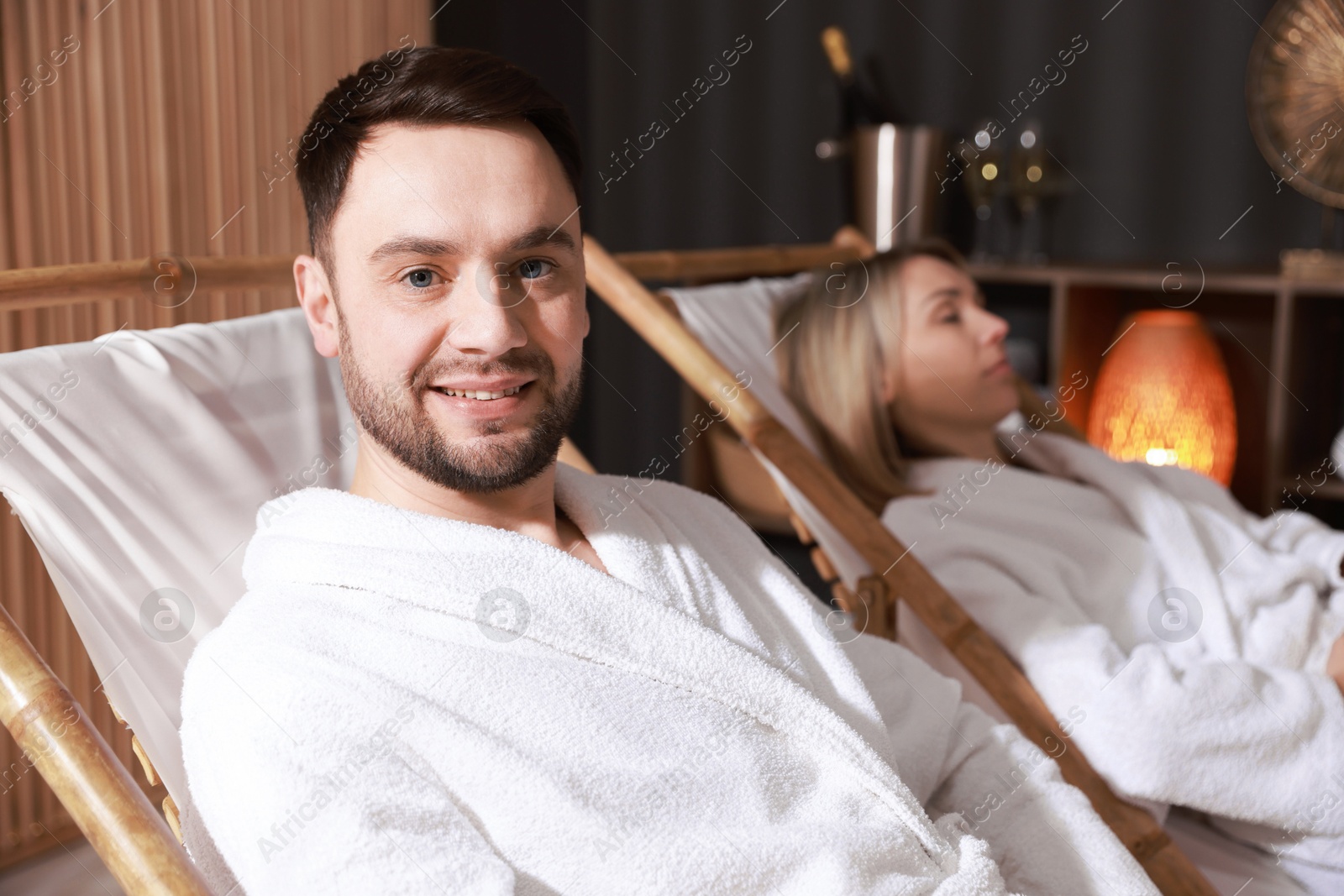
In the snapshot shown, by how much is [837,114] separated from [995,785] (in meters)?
2.35

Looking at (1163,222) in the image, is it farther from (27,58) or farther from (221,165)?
(27,58)

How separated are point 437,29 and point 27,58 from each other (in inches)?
47.2

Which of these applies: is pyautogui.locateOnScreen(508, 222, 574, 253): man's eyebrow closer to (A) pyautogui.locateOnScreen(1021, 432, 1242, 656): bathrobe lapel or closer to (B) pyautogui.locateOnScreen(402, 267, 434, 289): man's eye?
(B) pyautogui.locateOnScreen(402, 267, 434, 289): man's eye

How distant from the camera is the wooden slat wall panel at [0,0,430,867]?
1836 mm

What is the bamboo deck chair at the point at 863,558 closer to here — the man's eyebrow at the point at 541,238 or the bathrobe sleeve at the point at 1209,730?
the bathrobe sleeve at the point at 1209,730

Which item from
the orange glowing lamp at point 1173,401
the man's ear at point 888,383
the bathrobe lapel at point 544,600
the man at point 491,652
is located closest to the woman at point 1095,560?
the man's ear at point 888,383

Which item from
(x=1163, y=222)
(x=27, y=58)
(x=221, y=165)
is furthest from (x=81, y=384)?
(x=1163, y=222)

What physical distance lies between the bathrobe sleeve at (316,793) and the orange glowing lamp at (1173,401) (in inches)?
78.8

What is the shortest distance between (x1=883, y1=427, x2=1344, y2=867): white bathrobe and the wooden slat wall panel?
1370 mm

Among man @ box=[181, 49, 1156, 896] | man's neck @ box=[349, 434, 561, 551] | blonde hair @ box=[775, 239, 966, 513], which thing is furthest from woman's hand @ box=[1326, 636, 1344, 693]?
man's neck @ box=[349, 434, 561, 551]

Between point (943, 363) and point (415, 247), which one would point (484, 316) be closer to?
point (415, 247)

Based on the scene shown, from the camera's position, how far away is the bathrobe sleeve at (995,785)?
3.46 ft

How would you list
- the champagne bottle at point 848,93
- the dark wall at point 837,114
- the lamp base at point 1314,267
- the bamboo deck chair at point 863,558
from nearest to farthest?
the bamboo deck chair at point 863,558
the lamp base at point 1314,267
the dark wall at point 837,114
the champagne bottle at point 848,93

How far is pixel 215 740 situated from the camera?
0.77 m
